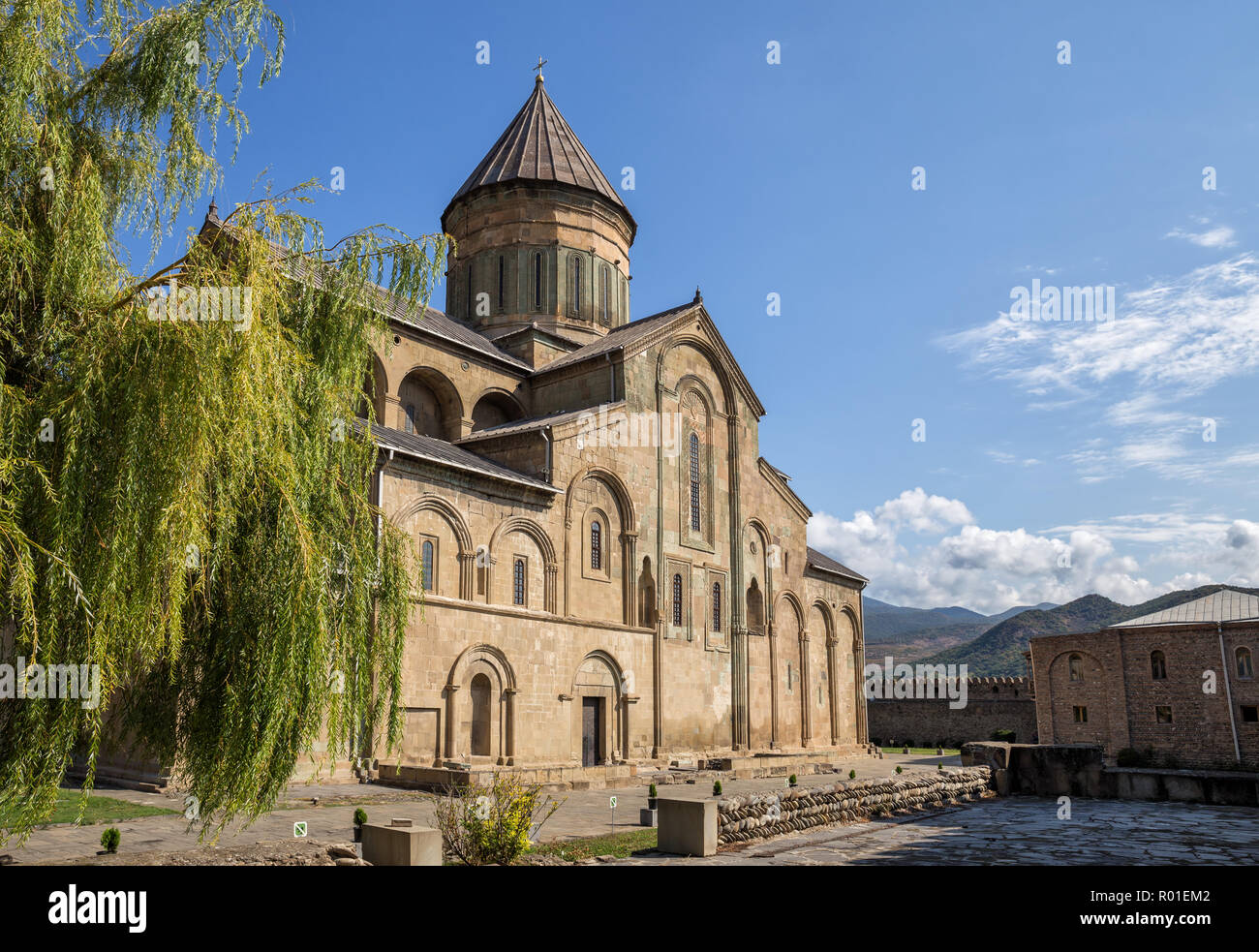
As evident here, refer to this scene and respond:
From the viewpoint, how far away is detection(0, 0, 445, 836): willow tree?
22.8 feet

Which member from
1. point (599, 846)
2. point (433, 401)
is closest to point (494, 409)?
point (433, 401)

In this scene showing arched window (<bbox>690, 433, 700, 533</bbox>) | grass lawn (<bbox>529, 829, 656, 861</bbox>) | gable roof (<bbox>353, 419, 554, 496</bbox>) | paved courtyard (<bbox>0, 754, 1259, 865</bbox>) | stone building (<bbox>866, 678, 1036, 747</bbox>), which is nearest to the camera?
grass lawn (<bbox>529, 829, 656, 861</bbox>)

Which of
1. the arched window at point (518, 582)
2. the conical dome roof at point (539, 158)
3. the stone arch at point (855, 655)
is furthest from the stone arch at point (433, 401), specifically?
the stone arch at point (855, 655)

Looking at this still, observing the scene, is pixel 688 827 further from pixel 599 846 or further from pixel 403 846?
pixel 403 846

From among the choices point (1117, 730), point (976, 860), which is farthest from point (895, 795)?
point (1117, 730)

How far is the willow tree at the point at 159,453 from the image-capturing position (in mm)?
6953

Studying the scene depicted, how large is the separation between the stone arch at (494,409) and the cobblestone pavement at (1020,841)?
15946 mm

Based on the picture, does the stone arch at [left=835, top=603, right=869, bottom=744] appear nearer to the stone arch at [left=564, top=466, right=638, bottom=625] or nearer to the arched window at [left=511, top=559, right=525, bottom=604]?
the stone arch at [left=564, top=466, right=638, bottom=625]

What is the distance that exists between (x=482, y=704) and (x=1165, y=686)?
1133 inches

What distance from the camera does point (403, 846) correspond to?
913cm

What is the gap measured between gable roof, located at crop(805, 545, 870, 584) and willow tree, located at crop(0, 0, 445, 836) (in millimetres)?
26210

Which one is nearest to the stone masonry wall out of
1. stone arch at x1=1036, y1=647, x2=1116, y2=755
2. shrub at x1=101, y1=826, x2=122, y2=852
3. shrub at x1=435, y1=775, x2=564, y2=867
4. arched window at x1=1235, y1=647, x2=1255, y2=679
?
shrub at x1=435, y1=775, x2=564, y2=867

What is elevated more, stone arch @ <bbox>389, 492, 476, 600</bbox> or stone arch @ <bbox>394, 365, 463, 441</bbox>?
stone arch @ <bbox>394, 365, 463, 441</bbox>
